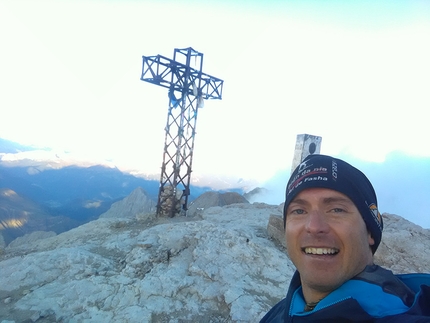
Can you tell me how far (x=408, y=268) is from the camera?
5.23 metres

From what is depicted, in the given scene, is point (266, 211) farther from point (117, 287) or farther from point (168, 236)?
point (117, 287)

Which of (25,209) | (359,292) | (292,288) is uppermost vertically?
(359,292)

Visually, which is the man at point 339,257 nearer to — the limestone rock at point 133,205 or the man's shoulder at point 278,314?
the man's shoulder at point 278,314

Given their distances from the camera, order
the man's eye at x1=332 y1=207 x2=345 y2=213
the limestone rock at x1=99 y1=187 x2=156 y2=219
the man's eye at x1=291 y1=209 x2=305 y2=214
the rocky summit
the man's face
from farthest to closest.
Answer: the limestone rock at x1=99 y1=187 x2=156 y2=219, the rocky summit, the man's eye at x1=291 y1=209 x2=305 y2=214, the man's eye at x1=332 y1=207 x2=345 y2=213, the man's face

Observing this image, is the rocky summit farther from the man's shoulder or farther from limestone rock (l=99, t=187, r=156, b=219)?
limestone rock (l=99, t=187, r=156, b=219)

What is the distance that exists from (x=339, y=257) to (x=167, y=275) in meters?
4.08

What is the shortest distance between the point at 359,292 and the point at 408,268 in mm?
5138

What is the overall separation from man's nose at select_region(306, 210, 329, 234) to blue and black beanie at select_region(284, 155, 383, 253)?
0.18 metres

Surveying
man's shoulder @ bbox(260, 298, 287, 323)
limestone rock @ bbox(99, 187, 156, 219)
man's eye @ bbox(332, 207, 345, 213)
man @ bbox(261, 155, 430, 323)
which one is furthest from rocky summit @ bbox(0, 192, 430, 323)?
limestone rock @ bbox(99, 187, 156, 219)

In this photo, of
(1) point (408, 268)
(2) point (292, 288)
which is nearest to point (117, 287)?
(2) point (292, 288)

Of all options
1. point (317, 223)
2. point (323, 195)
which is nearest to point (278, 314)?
point (317, 223)

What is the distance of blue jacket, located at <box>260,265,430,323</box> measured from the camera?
124 centimetres

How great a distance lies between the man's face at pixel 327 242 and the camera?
1.53 meters

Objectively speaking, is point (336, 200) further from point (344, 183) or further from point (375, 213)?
point (375, 213)
